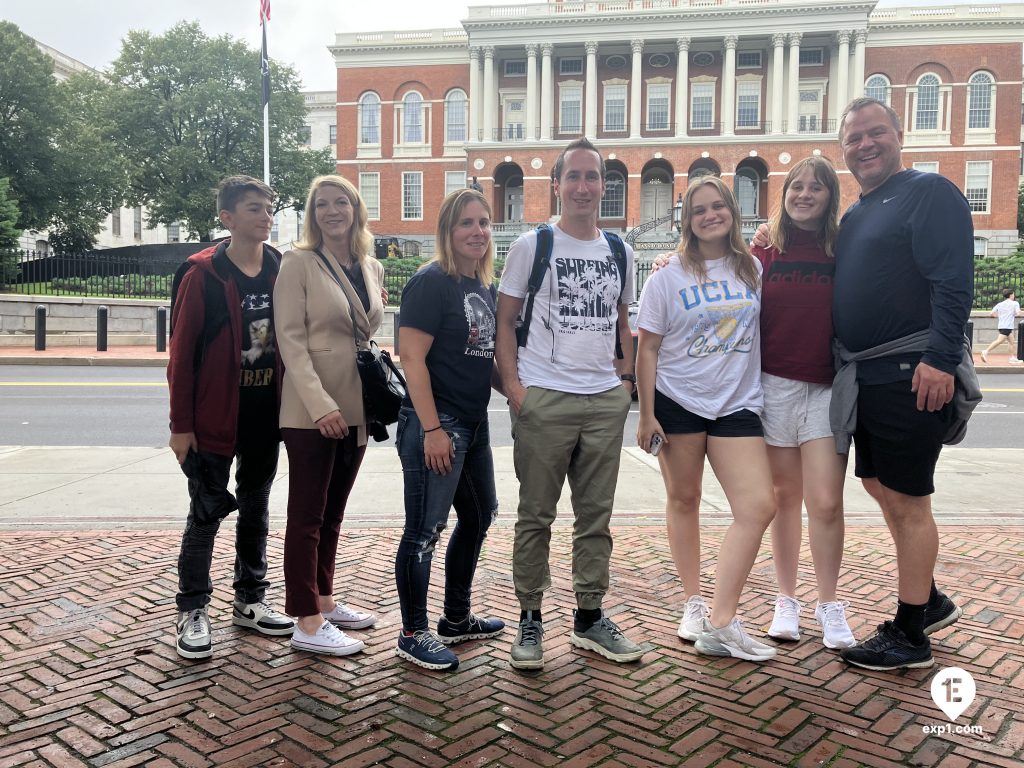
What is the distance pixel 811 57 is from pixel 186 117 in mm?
37480

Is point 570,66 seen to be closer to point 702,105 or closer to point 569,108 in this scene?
point 569,108

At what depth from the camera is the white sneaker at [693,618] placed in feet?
11.5

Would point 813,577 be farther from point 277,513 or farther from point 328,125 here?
point 328,125

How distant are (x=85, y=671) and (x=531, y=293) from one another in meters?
2.36

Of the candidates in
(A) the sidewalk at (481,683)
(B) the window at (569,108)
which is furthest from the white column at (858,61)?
(A) the sidewalk at (481,683)

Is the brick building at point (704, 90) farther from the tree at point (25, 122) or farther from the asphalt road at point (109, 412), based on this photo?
the asphalt road at point (109, 412)

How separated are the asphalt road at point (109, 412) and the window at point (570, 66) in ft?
136

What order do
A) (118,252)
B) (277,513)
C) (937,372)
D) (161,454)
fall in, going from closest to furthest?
(937,372) → (277,513) → (161,454) → (118,252)

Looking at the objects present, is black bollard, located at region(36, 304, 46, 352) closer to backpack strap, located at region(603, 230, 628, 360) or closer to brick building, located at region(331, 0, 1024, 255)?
backpack strap, located at region(603, 230, 628, 360)

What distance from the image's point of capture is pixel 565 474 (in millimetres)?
3383

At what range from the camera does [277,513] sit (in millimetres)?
5738

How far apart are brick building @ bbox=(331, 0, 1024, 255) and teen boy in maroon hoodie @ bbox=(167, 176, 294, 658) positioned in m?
43.7

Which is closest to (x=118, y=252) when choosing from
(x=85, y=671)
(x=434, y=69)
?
(x=434, y=69)

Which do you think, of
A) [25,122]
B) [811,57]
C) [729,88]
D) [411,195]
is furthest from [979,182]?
[25,122]
